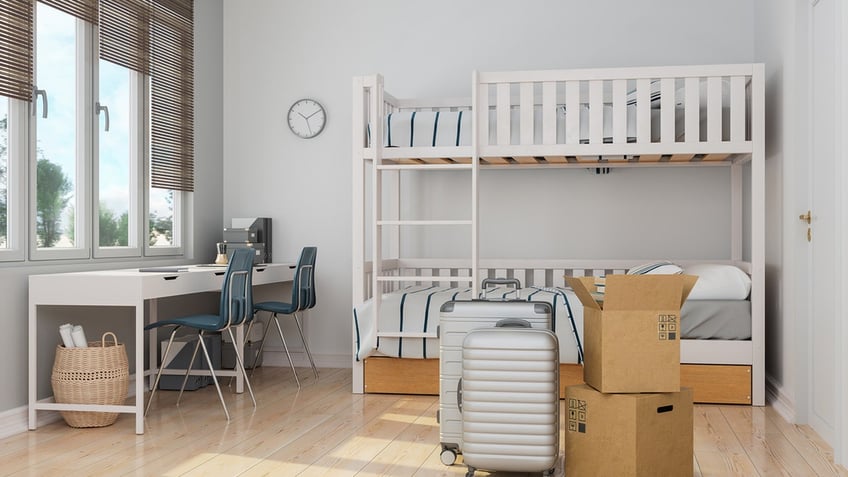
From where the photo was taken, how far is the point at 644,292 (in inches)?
103

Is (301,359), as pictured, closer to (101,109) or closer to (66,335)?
(66,335)

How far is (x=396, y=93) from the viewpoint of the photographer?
5.32 meters

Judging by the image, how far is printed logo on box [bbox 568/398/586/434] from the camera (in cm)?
270

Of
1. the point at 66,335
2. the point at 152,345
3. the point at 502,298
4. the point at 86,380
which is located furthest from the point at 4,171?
the point at 502,298

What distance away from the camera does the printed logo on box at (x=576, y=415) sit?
2.70 m

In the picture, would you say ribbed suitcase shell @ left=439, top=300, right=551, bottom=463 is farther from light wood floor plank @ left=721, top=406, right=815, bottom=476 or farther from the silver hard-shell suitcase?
light wood floor plank @ left=721, top=406, right=815, bottom=476

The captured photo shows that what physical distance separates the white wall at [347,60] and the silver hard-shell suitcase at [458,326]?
2.36m

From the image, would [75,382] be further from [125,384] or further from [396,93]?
[396,93]

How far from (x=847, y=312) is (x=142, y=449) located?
109 inches

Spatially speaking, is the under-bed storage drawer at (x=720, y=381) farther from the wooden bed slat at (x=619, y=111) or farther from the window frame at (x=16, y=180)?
the window frame at (x=16, y=180)

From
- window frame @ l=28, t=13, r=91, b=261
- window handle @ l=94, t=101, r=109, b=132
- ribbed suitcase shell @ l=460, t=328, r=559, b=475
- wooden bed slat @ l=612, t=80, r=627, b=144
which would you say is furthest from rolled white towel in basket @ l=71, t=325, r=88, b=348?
wooden bed slat @ l=612, t=80, r=627, b=144

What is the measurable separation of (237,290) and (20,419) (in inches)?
43.8

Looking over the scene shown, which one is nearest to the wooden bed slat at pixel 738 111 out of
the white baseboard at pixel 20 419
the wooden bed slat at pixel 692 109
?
the wooden bed slat at pixel 692 109

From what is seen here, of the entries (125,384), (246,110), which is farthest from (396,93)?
(125,384)
